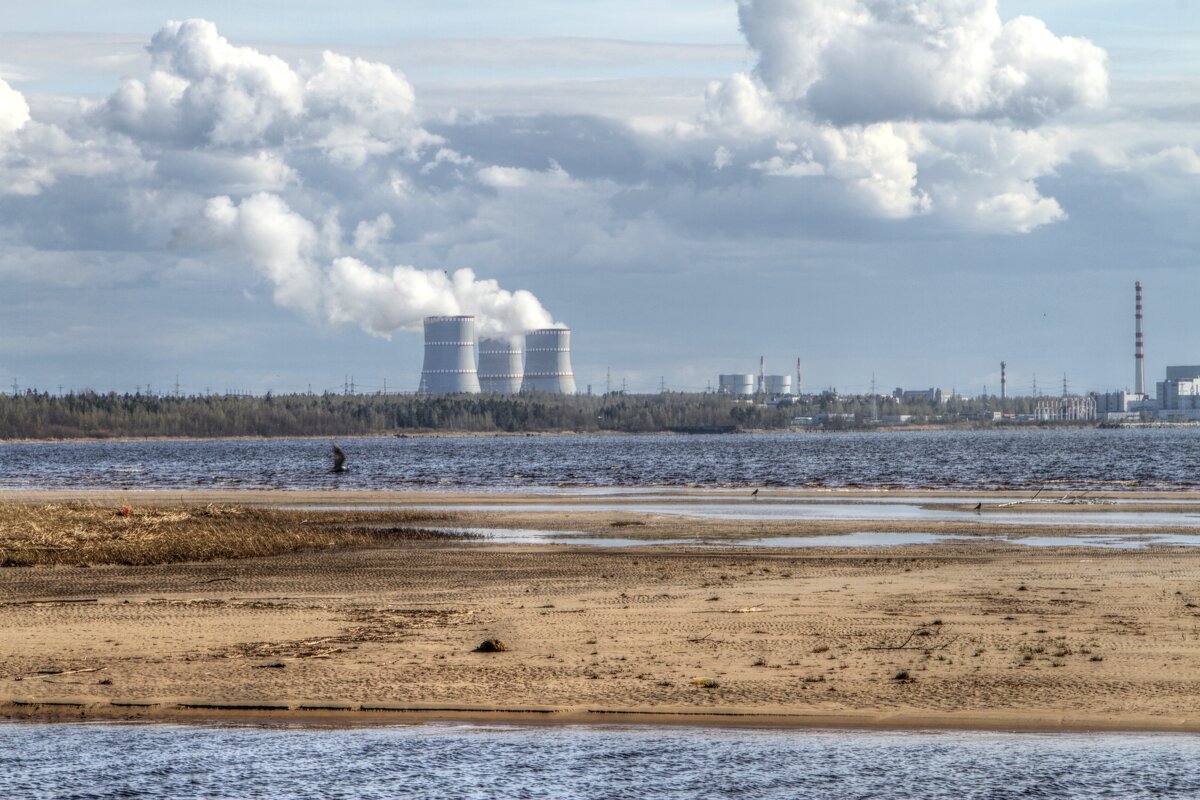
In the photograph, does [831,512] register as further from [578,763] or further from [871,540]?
[578,763]

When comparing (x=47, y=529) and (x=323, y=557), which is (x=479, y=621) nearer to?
(x=323, y=557)

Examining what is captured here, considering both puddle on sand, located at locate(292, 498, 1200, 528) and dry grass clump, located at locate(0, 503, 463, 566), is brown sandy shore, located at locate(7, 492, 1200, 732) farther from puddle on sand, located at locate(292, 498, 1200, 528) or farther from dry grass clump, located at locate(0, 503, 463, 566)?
puddle on sand, located at locate(292, 498, 1200, 528)

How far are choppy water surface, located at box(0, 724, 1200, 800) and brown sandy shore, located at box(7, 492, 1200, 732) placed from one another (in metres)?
0.57

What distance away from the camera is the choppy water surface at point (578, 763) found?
11719mm

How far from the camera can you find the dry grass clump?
2884 centimetres

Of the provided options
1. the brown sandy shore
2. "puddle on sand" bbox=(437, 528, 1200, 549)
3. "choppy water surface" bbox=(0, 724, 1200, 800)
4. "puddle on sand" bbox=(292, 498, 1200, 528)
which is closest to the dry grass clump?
the brown sandy shore

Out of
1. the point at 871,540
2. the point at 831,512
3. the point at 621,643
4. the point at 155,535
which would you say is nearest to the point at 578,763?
the point at 621,643

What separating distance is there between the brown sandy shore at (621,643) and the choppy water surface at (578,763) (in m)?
0.57

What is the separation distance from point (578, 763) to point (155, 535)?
20953mm

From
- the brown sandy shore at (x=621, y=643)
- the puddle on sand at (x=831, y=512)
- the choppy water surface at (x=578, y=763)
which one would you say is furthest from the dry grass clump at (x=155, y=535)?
the choppy water surface at (x=578, y=763)

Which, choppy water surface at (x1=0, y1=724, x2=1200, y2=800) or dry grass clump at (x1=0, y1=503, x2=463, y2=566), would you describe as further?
dry grass clump at (x1=0, y1=503, x2=463, y2=566)

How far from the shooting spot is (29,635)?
18.4 metres

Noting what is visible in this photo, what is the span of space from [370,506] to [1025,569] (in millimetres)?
33809

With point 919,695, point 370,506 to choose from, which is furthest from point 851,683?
point 370,506
